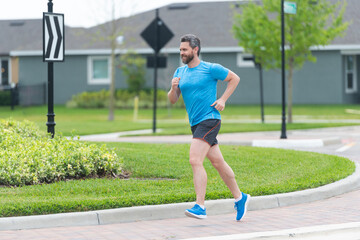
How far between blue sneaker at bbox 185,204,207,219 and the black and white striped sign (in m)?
5.07

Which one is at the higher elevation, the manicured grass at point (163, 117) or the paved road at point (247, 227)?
the manicured grass at point (163, 117)

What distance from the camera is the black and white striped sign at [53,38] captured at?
11586mm

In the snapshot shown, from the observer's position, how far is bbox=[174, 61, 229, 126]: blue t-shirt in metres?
7.56

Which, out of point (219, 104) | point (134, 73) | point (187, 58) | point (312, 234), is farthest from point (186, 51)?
point (134, 73)

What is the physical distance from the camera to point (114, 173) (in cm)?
1050

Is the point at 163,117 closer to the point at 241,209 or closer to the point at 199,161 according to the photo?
the point at 241,209

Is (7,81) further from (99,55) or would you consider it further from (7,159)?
(7,159)

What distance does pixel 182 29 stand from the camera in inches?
1567

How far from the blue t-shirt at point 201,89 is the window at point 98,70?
3319 cm

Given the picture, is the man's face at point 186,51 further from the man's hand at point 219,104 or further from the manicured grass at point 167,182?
the manicured grass at point 167,182

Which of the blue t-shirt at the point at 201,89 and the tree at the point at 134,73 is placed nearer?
the blue t-shirt at the point at 201,89

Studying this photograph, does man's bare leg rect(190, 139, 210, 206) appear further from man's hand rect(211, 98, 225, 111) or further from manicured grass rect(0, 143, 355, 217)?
manicured grass rect(0, 143, 355, 217)

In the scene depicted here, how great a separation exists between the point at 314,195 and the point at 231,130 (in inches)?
522

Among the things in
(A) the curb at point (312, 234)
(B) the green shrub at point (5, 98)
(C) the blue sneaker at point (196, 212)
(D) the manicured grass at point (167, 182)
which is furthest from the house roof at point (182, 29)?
(A) the curb at point (312, 234)
